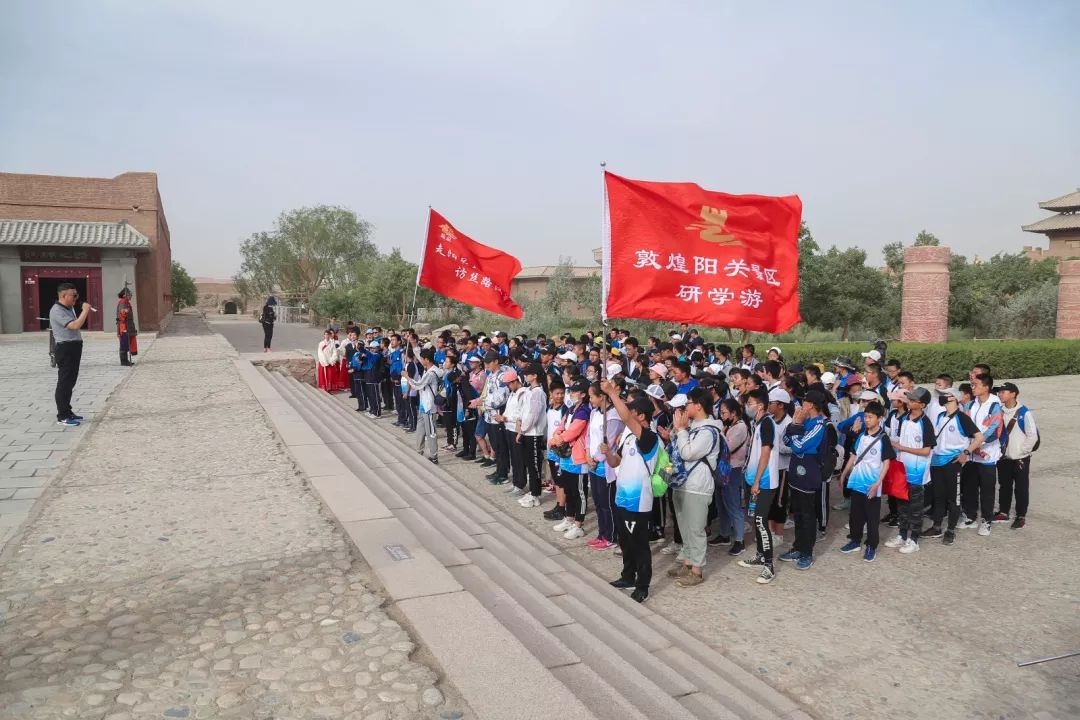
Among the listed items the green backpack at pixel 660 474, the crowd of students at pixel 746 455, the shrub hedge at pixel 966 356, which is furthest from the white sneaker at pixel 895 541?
the shrub hedge at pixel 966 356

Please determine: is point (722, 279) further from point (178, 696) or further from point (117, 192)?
point (117, 192)

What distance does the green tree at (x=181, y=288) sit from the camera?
56000mm

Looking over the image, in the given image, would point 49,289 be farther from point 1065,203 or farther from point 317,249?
point 1065,203

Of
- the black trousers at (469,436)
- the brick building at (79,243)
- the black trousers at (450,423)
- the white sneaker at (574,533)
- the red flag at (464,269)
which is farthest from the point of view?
the brick building at (79,243)

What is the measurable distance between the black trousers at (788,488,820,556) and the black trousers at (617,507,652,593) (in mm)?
1444

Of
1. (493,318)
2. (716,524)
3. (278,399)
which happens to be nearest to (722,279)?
(716,524)

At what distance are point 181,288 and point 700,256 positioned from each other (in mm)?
59526

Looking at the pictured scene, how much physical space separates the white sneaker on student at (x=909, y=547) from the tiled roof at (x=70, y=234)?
2855 centimetres

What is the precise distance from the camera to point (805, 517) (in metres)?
5.82

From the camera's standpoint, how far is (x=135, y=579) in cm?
463

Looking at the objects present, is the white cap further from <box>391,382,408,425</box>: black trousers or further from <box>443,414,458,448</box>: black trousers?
<box>391,382,408,425</box>: black trousers

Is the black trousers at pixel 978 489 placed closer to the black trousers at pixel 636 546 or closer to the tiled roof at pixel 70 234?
the black trousers at pixel 636 546

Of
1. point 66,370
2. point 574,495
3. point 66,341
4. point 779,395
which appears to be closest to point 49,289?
point 66,370

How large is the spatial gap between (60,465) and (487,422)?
467cm
